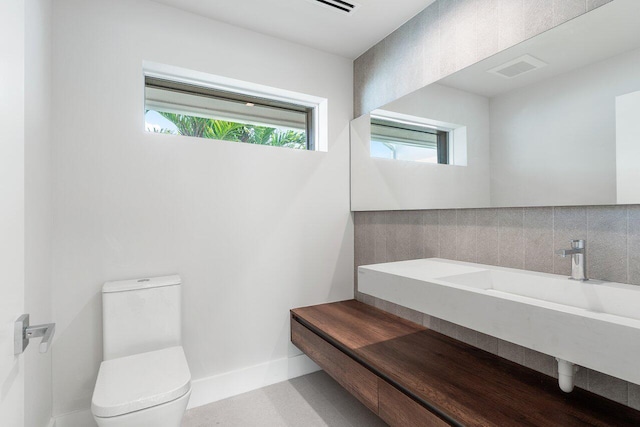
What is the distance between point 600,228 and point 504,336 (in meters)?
0.65

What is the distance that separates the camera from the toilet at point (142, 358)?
4.29 feet

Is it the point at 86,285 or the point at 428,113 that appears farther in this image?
the point at 428,113

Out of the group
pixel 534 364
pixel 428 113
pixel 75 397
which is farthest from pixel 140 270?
pixel 534 364

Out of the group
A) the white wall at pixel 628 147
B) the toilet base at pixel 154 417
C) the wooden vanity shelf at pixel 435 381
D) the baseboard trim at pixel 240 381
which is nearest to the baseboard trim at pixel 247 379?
the baseboard trim at pixel 240 381

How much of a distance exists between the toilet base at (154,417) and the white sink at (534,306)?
1.02 meters

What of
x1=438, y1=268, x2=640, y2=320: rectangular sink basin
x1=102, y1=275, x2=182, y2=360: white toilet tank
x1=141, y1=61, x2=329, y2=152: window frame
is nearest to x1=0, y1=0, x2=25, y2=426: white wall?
x1=102, y1=275, x2=182, y2=360: white toilet tank

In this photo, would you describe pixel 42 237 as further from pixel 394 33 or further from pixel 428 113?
pixel 394 33

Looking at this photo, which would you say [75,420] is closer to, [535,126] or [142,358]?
[142,358]

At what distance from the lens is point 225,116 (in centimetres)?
233

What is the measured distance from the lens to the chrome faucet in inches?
50.0

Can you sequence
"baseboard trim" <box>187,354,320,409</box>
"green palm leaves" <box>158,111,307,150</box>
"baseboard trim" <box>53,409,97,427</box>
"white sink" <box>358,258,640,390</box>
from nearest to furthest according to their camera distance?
"white sink" <box>358,258,640,390</box>
"baseboard trim" <box>53,409,97,427</box>
"baseboard trim" <box>187,354,320,409</box>
"green palm leaves" <box>158,111,307,150</box>

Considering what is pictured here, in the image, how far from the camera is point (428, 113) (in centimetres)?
199

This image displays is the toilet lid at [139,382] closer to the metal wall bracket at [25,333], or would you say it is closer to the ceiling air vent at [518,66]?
the metal wall bracket at [25,333]

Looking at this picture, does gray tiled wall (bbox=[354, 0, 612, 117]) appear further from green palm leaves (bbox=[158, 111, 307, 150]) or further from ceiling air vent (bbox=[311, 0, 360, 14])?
green palm leaves (bbox=[158, 111, 307, 150])
